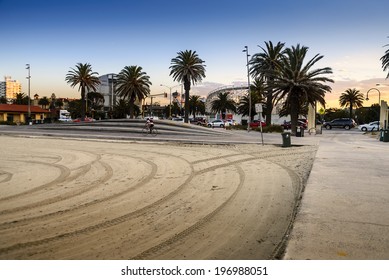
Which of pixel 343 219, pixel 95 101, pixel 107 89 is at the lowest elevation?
pixel 343 219

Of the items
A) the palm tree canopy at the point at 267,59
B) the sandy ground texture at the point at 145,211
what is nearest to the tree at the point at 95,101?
the palm tree canopy at the point at 267,59

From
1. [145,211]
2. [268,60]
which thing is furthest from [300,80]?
[145,211]

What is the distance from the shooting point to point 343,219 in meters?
5.49

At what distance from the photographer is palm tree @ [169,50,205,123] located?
53.3 metres

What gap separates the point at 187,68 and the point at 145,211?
48.7 m

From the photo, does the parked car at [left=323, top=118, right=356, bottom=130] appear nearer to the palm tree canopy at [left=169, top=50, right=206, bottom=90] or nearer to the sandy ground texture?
the palm tree canopy at [left=169, top=50, right=206, bottom=90]

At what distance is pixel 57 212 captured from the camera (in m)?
6.20

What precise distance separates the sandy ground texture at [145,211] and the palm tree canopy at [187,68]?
142ft

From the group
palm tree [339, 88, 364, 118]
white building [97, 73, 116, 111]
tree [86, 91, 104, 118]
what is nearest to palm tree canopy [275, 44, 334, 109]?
palm tree [339, 88, 364, 118]

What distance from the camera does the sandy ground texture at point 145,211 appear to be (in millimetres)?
4445

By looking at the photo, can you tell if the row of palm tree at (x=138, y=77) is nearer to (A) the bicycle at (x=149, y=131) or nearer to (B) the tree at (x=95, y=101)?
(A) the bicycle at (x=149, y=131)

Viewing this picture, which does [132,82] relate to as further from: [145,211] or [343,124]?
[145,211]

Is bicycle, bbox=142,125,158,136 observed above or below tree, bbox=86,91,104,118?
below

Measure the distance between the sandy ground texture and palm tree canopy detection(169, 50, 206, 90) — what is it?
4322cm
